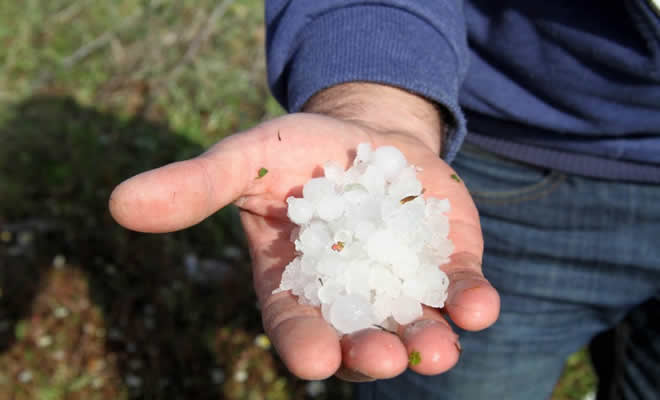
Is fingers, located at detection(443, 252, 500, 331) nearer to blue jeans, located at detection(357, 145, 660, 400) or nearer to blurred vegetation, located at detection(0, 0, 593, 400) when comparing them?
blue jeans, located at detection(357, 145, 660, 400)

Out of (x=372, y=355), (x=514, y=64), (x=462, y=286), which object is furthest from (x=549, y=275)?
(x=372, y=355)

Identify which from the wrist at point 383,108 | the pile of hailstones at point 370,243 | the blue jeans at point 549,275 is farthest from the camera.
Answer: the blue jeans at point 549,275

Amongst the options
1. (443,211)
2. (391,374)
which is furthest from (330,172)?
(391,374)

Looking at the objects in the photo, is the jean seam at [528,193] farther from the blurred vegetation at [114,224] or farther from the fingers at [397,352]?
the blurred vegetation at [114,224]

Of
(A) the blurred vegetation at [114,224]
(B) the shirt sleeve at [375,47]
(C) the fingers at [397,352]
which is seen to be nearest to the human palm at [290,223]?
(C) the fingers at [397,352]

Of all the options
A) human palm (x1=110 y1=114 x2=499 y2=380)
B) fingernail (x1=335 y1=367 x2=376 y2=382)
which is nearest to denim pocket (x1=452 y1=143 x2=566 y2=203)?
human palm (x1=110 y1=114 x2=499 y2=380)

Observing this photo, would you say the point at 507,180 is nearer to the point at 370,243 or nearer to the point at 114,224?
the point at 370,243
